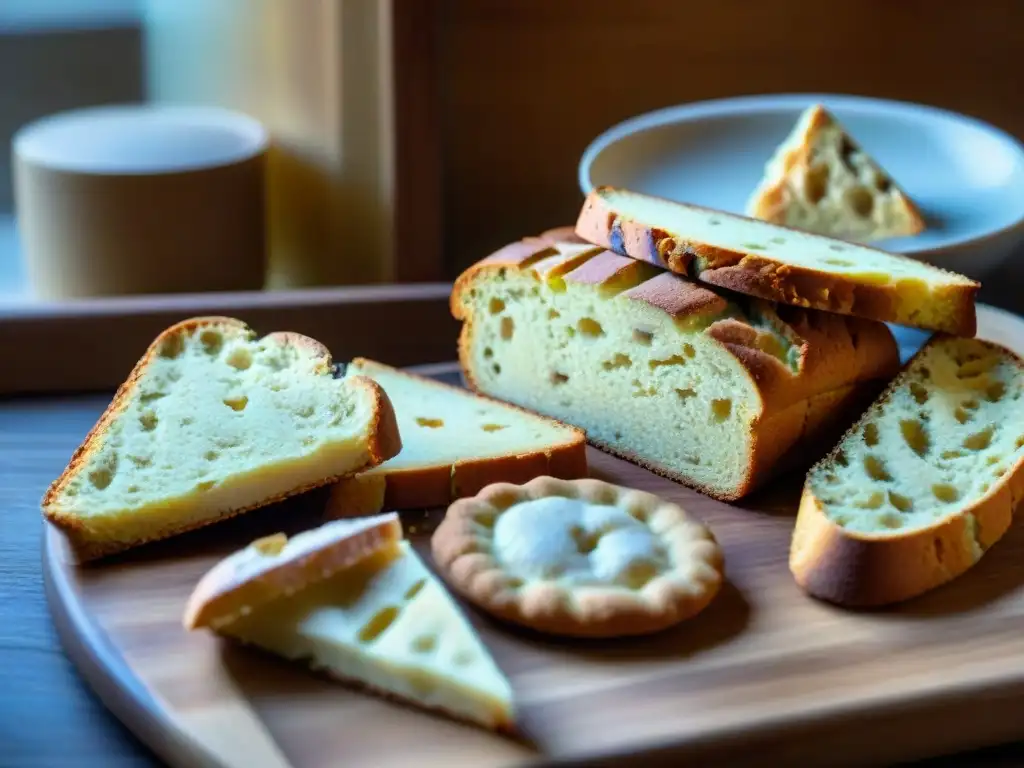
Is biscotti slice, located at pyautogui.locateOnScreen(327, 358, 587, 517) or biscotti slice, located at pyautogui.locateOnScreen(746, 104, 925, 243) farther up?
biscotti slice, located at pyautogui.locateOnScreen(746, 104, 925, 243)

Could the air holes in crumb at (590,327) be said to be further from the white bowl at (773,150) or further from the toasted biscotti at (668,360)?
the white bowl at (773,150)

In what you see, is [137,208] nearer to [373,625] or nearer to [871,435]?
[373,625]

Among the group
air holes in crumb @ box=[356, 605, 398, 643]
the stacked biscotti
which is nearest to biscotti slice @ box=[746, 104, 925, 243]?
the stacked biscotti

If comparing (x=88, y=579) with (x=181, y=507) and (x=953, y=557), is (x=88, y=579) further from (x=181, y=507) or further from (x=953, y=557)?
(x=953, y=557)

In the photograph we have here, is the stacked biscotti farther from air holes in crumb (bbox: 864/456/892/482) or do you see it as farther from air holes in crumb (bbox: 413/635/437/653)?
air holes in crumb (bbox: 413/635/437/653)

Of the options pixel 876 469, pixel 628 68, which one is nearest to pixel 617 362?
pixel 876 469

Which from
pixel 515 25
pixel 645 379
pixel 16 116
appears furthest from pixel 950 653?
pixel 16 116

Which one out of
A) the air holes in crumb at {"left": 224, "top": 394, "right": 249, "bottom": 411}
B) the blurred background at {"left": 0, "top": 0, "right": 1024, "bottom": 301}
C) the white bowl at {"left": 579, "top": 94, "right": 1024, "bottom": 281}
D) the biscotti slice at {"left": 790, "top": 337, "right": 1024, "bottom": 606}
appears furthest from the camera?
the blurred background at {"left": 0, "top": 0, "right": 1024, "bottom": 301}

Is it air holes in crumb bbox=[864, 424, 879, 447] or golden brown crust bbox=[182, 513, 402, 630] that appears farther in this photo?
air holes in crumb bbox=[864, 424, 879, 447]
